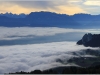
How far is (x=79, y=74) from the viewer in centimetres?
9569

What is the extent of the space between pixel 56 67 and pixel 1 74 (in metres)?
46.1

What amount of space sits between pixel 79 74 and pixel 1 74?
11165 centimetres

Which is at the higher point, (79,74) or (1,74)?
(79,74)

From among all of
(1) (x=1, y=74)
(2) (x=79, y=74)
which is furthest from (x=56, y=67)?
(2) (x=79, y=74)

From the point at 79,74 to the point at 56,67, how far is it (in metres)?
99.4

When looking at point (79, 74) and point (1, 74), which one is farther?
point (1, 74)

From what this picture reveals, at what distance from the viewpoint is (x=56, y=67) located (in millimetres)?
194375

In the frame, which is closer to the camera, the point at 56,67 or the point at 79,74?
the point at 79,74

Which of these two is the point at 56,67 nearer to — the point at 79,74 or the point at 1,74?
the point at 1,74

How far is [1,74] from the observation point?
19300 centimetres
